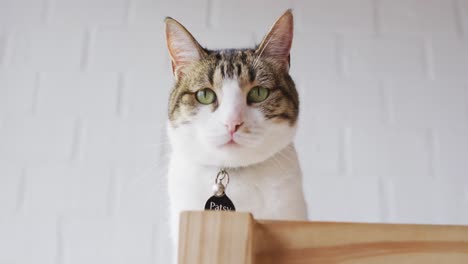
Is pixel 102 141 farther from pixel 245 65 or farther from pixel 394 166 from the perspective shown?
pixel 394 166

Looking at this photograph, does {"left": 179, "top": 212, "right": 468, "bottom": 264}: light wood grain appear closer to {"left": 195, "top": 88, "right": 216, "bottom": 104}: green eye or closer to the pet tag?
the pet tag

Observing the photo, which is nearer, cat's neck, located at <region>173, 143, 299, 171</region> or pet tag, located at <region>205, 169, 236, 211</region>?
pet tag, located at <region>205, 169, 236, 211</region>

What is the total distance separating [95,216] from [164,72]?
0.44m

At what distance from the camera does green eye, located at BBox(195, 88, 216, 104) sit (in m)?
0.80

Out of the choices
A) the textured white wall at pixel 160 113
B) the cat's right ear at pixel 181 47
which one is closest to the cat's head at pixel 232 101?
the cat's right ear at pixel 181 47

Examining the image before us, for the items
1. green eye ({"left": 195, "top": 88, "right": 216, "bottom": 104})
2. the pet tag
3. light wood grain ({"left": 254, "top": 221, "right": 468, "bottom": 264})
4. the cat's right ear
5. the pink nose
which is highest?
the cat's right ear

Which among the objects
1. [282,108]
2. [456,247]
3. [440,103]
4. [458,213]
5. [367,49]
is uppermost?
[367,49]

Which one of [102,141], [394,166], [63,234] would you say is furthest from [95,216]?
[394,166]

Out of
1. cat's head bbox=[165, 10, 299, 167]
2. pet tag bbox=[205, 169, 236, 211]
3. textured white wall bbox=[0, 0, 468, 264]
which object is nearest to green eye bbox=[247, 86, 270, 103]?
cat's head bbox=[165, 10, 299, 167]

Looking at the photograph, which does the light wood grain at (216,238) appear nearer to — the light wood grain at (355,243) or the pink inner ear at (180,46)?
the light wood grain at (355,243)

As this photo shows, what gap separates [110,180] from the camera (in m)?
1.29

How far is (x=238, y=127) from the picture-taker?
2.39 feet

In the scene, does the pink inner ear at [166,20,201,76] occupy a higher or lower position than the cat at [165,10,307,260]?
higher

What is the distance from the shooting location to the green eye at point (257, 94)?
2.61 feet
